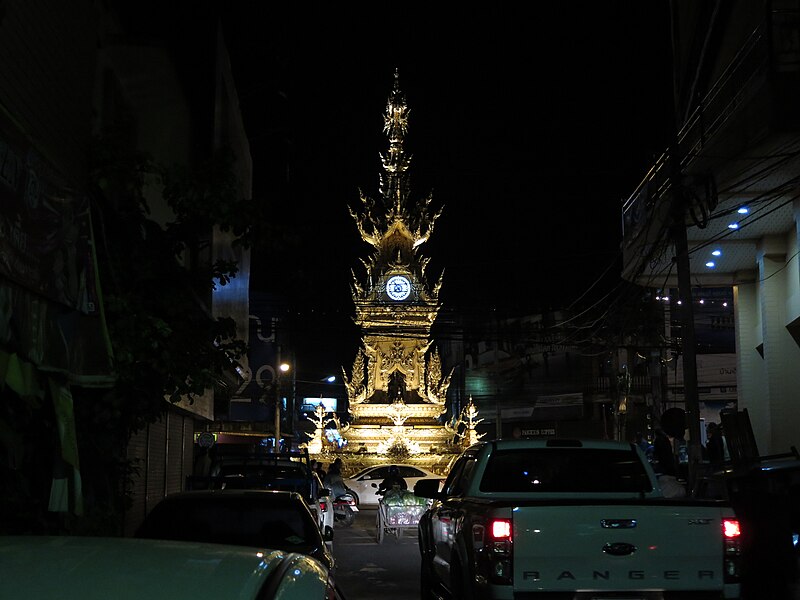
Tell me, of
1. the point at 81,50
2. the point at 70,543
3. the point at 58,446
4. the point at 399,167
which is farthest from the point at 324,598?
the point at 399,167

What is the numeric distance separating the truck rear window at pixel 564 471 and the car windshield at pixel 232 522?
1930 millimetres

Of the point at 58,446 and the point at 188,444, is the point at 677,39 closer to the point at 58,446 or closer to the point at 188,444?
the point at 188,444

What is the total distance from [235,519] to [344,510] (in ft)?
54.3

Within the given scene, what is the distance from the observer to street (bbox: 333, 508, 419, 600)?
13797mm

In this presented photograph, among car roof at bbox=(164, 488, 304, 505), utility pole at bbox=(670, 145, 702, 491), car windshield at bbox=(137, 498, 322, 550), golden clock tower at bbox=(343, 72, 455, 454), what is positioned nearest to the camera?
car windshield at bbox=(137, 498, 322, 550)

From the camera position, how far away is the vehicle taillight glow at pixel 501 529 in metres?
7.45

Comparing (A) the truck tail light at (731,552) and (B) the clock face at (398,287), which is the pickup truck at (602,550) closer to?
(A) the truck tail light at (731,552)

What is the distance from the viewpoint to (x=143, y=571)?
2705mm

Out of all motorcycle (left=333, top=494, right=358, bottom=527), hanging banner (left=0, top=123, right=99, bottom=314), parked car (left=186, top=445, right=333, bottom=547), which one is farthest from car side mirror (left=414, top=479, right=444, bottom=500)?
motorcycle (left=333, top=494, right=358, bottom=527)

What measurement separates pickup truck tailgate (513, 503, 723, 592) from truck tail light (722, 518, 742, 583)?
6 centimetres

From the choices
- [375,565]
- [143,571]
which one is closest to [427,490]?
[375,565]

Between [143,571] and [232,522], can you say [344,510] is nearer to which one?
[232,522]

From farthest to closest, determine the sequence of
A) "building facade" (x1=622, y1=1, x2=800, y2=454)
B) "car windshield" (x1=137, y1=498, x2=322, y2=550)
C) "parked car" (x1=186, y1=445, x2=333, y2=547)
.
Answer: "building facade" (x1=622, y1=1, x2=800, y2=454)
"parked car" (x1=186, y1=445, x2=333, y2=547)
"car windshield" (x1=137, y1=498, x2=322, y2=550)

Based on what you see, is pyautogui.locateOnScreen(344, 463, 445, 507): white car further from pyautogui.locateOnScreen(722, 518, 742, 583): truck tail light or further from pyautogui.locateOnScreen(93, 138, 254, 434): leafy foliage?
pyautogui.locateOnScreen(722, 518, 742, 583): truck tail light
